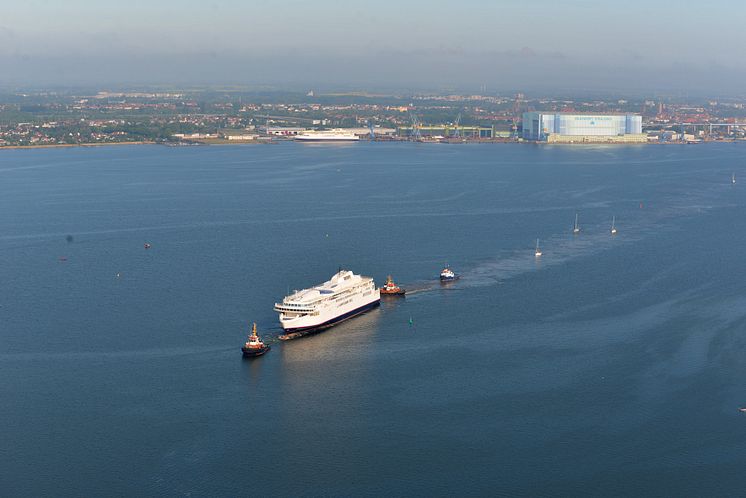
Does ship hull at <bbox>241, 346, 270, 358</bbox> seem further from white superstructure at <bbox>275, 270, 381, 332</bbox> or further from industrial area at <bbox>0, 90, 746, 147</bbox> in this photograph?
industrial area at <bbox>0, 90, 746, 147</bbox>

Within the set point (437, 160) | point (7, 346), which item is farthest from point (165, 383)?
point (437, 160)

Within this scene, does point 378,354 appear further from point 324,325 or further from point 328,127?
point 328,127

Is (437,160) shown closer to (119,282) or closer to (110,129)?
(110,129)

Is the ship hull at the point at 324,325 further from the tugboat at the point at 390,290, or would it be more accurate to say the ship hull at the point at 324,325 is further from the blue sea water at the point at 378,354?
the tugboat at the point at 390,290

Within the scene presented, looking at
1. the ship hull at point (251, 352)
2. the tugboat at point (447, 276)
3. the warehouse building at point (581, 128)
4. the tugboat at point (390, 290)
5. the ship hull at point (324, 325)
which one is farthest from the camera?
the warehouse building at point (581, 128)

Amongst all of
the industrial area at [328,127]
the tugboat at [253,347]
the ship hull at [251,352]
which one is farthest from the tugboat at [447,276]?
the industrial area at [328,127]

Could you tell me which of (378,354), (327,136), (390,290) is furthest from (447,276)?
(327,136)
